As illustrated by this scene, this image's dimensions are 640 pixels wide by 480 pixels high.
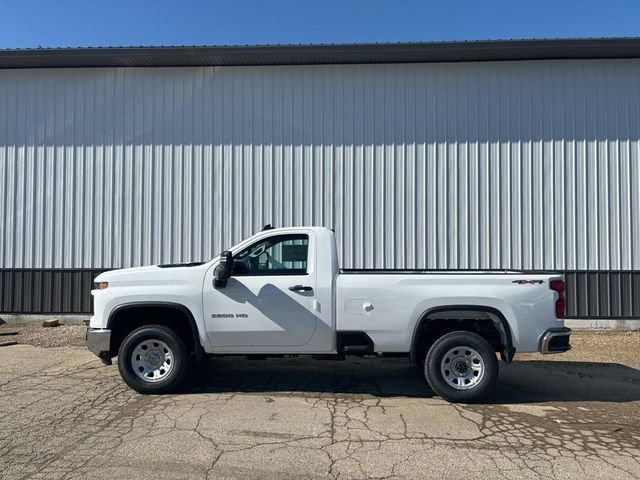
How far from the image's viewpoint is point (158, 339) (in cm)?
635

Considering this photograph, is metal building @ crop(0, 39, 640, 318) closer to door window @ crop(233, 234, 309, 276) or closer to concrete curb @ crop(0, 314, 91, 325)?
concrete curb @ crop(0, 314, 91, 325)

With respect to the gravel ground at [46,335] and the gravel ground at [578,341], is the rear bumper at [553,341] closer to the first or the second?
the gravel ground at [578,341]

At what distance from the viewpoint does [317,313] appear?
6.23 metres

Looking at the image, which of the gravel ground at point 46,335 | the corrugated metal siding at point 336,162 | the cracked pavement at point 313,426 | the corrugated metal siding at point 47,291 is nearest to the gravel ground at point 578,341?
the gravel ground at point 46,335

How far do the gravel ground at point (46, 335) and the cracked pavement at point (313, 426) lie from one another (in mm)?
2365

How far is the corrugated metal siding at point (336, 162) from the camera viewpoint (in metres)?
11.9

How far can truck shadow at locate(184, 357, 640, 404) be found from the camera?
661 cm

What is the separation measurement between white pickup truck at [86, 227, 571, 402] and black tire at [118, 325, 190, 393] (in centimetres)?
1

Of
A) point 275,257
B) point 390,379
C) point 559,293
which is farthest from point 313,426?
point 559,293

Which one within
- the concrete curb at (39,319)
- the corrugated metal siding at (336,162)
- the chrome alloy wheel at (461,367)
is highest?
the corrugated metal siding at (336,162)

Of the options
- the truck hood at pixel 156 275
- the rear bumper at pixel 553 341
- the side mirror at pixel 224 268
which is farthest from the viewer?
the truck hood at pixel 156 275

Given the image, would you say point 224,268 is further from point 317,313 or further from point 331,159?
point 331,159

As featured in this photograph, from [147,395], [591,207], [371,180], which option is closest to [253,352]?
[147,395]

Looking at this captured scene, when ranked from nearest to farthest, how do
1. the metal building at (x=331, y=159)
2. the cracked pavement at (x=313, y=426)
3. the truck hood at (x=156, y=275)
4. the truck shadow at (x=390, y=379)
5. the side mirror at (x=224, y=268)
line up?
the cracked pavement at (x=313, y=426)
the side mirror at (x=224, y=268)
the truck hood at (x=156, y=275)
the truck shadow at (x=390, y=379)
the metal building at (x=331, y=159)
